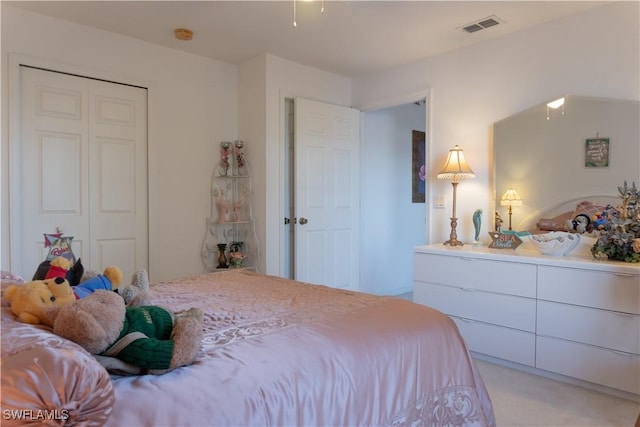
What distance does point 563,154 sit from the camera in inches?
116

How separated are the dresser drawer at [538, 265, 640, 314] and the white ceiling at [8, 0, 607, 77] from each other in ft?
5.96

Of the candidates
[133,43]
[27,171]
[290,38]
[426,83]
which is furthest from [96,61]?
[426,83]

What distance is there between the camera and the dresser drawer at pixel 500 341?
2646 mm

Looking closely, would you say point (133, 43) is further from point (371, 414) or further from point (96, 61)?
point (371, 414)

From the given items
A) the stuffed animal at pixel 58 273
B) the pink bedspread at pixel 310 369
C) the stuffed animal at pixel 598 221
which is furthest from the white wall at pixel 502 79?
the stuffed animal at pixel 58 273

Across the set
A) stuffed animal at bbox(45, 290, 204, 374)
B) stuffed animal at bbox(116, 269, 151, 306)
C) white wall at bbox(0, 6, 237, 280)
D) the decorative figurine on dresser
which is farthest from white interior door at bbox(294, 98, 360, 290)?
stuffed animal at bbox(45, 290, 204, 374)

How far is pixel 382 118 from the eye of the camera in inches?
186

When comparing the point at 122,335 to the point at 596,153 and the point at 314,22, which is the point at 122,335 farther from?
the point at 596,153

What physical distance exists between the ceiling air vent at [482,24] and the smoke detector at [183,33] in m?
2.16

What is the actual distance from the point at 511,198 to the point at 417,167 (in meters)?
2.06

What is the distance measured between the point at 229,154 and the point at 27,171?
161cm

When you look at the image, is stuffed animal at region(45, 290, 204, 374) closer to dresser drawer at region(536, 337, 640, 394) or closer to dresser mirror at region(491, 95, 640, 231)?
dresser drawer at region(536, 337, 640, 394)

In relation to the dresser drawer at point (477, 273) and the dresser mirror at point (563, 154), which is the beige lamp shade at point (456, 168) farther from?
the dresser drawer at point (477, 273)

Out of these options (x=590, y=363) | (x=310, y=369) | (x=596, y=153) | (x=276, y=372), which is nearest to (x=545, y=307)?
(x=590, y=363)
